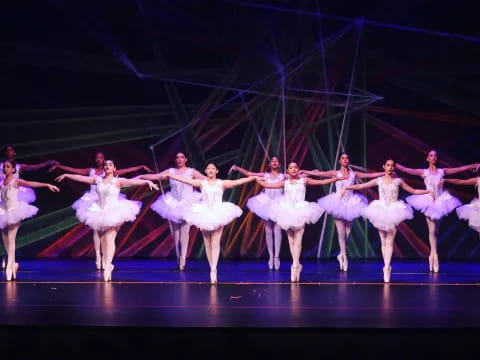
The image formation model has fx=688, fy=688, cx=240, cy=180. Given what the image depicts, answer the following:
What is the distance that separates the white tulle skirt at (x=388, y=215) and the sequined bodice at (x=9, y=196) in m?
4.06

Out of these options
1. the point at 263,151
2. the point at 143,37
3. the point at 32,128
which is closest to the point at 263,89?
the point at 263,151

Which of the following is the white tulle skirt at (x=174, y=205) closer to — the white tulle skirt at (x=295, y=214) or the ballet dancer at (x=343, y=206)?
the ballet dancer at (x=343, y=206)

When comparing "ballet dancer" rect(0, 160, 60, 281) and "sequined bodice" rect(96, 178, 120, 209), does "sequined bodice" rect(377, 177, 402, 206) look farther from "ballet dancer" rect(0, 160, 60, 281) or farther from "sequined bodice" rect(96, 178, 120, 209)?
"ballet dancer" rect(0, 160, 60, 281)

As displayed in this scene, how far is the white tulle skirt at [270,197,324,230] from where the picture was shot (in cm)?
762

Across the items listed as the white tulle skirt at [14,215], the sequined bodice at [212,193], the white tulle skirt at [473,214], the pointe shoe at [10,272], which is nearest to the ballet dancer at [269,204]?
the sequined bodice at [212,193]

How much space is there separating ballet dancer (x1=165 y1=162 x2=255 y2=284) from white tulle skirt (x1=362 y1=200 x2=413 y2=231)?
1445 millimetres

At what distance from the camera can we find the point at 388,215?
7.67 m

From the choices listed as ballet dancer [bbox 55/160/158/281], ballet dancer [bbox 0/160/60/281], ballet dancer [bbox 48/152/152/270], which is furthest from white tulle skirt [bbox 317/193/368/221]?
ballet dancer [bbox 0/160/60/281]

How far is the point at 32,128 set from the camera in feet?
33.7

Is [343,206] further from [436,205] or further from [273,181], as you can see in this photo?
[436,205]

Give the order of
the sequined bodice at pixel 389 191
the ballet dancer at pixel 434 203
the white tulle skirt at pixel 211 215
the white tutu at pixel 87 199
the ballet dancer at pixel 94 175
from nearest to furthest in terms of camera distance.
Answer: the white tulle skirt at pixel 211 215 < the sequined bodice at pixel 389 191 < the ballet dancer at pixel 434 203 < the white tutu at pixel 87 199 < the ballet dancer at pixel 94 175

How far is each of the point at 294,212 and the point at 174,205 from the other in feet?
6.78

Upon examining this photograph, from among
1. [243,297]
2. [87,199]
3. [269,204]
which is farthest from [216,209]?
[87,199]

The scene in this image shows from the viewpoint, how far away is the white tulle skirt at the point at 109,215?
7715 millimetres
